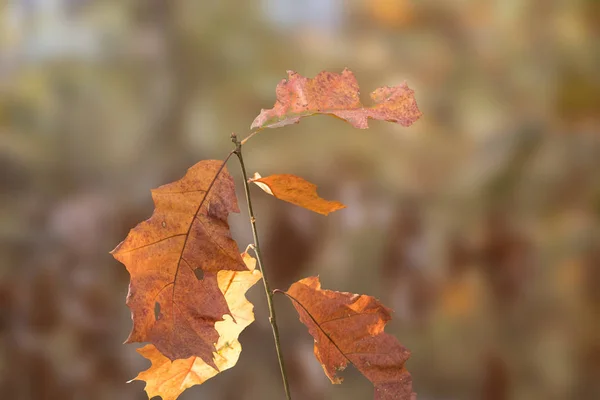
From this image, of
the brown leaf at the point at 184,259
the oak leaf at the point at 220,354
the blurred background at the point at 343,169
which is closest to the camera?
the brown leaf at the point at 184,259

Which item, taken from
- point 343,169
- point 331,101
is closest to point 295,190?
point 331,101

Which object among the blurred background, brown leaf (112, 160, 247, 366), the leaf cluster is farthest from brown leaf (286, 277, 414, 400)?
the blurred background

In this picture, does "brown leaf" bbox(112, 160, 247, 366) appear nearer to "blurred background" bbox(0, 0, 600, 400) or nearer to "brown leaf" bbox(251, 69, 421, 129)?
"brown leaf" bbox(251, 69, 421, 129)

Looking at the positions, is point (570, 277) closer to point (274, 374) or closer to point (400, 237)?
point (400, 237)

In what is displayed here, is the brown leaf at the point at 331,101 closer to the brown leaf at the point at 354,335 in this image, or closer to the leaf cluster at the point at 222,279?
the leaf cluster at the point at 222,279

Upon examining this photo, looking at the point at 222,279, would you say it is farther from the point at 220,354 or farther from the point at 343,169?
the point at 343,169

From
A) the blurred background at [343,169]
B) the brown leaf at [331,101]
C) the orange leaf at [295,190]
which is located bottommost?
the blurred background at [343,169]

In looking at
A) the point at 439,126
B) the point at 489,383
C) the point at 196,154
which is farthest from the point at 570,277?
the point at 196,154

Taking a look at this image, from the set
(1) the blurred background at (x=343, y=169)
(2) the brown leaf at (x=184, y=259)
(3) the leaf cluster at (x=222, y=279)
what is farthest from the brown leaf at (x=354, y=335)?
(1) the blurred background at (x=343, y=169)
